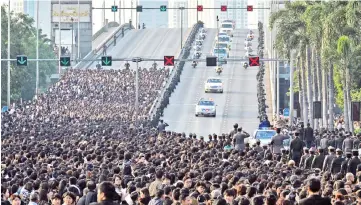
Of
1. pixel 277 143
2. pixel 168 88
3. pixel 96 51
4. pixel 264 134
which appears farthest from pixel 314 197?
pixel 96 51

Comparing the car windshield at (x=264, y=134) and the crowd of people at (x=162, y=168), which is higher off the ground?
the car windshield at (x=264, y=134)

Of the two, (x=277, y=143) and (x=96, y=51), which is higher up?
(x=96, y=51)

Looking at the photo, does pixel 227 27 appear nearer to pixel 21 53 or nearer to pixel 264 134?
pixel 21 53

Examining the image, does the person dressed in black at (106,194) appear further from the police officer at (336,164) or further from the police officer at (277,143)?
the police officer at (277,143)

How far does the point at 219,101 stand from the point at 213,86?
4.34 meters

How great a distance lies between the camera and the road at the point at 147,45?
129000 mm

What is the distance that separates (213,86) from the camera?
104m

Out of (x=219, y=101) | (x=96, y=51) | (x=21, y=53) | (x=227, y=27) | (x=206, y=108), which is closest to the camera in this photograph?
(x=206, y=108)

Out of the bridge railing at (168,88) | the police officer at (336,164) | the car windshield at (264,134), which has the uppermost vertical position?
the bridge railing at (168,88)

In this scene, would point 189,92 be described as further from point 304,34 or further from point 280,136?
point 280,136

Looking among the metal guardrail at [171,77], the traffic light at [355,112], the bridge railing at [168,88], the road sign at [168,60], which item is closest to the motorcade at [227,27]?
the metal guardrail at [171,77]

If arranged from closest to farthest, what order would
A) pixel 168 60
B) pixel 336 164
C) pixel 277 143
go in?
pixel 336 164 → pixel 277 143 → pixel 168 60

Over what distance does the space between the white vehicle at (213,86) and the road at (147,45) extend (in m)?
20.6

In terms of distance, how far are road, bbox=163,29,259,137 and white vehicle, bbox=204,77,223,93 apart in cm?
39
